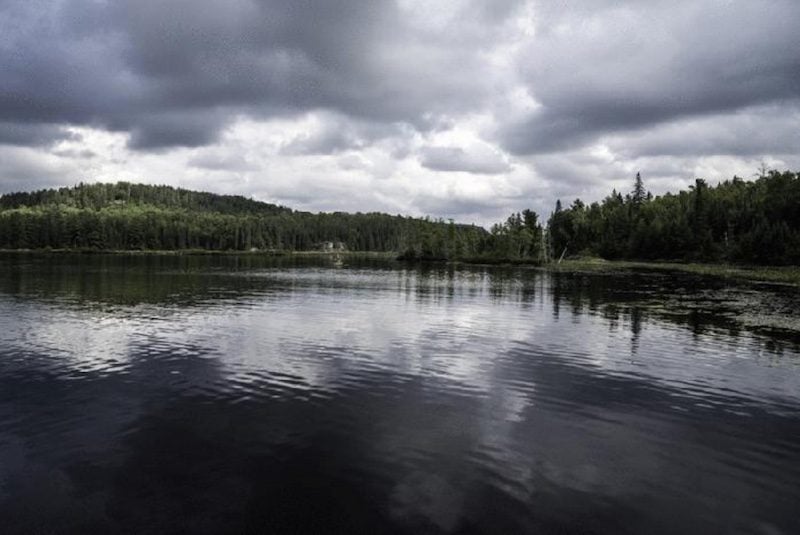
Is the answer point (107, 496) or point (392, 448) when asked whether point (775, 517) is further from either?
point (107, 496)

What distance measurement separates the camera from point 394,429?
21328mm

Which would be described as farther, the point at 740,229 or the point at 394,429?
the point at 740,229

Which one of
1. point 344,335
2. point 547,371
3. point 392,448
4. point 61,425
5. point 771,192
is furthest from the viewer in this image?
point 771,192

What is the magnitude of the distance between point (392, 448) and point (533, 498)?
5.53 metres

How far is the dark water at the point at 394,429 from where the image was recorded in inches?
591

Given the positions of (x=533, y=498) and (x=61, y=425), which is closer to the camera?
(x=533, y=498)

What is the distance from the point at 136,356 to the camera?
1318 inches

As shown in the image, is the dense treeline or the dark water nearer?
the dark water

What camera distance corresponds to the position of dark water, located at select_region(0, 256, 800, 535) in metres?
15.0

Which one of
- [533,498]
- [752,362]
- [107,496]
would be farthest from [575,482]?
[752,362]

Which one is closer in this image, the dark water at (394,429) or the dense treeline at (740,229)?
the dark water at (394,429)

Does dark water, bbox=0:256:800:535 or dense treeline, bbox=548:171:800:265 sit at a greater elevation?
dense treeline, bbox=548:171:800:265

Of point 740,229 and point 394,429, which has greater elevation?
point 740,229

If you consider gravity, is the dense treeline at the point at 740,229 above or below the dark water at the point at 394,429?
above
